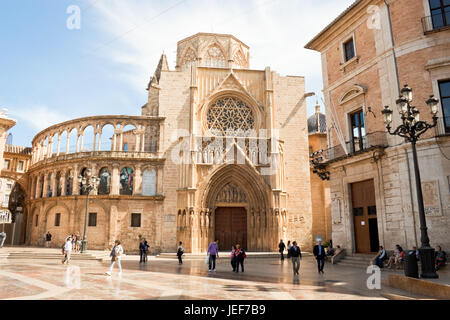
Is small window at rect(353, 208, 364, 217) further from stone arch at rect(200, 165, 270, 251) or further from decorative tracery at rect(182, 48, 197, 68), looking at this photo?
decorative tracery at rect(182, 48, 197, 68)

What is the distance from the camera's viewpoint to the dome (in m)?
36.9

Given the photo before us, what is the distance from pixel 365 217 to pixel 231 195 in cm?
1218

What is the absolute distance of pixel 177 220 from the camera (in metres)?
24.5

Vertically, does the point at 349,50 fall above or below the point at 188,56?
below

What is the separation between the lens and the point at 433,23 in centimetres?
1354

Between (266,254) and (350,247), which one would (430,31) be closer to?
(350,247)

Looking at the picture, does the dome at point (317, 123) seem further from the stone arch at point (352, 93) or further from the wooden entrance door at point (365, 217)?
the wooden entrance door at point (365, 217)

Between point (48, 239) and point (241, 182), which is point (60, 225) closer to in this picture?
point (48, 239)

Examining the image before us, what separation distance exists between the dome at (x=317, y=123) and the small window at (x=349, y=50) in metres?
19.1

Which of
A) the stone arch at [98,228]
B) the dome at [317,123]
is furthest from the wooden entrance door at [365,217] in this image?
the dome at [317,123]

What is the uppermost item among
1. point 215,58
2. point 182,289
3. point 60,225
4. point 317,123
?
point 215,58

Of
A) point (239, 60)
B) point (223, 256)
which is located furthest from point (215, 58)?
point (223, 256)

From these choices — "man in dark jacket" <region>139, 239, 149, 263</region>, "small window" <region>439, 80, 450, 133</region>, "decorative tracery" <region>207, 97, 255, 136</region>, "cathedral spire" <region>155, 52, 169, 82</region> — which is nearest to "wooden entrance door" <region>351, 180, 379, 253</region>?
"small window" <region>439, 80, 450, 133</region>

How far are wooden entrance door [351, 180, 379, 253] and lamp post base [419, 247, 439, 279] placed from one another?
6.26 metres
